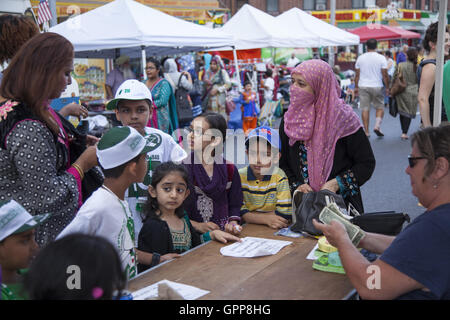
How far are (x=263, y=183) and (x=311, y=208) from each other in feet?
1.68

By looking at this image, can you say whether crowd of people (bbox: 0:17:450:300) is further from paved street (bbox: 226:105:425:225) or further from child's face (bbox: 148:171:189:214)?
paved street (bbox: 226:105:425:225)

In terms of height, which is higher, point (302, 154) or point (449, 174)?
point (449, 174)

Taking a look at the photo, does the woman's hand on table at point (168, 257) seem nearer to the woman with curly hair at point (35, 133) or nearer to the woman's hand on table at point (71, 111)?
the woman with curly hair at point (35, 133)

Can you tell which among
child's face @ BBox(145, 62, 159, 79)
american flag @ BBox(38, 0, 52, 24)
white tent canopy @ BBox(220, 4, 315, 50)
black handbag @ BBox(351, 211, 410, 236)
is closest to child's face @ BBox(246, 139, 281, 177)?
black handbag @ BBox(351, 211, 410, 236)

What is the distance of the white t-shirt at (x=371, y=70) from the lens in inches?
443

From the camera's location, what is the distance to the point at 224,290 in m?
2.14

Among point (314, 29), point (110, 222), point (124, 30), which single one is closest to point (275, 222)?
point (110, 222)

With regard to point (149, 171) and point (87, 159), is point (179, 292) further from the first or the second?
point (149, 171)

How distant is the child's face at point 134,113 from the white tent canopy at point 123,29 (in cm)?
527

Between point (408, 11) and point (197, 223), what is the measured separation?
3761cm

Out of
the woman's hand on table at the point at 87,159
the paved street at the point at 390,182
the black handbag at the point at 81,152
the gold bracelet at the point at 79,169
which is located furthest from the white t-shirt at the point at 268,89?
the gold bracelet at the point at 79,169
